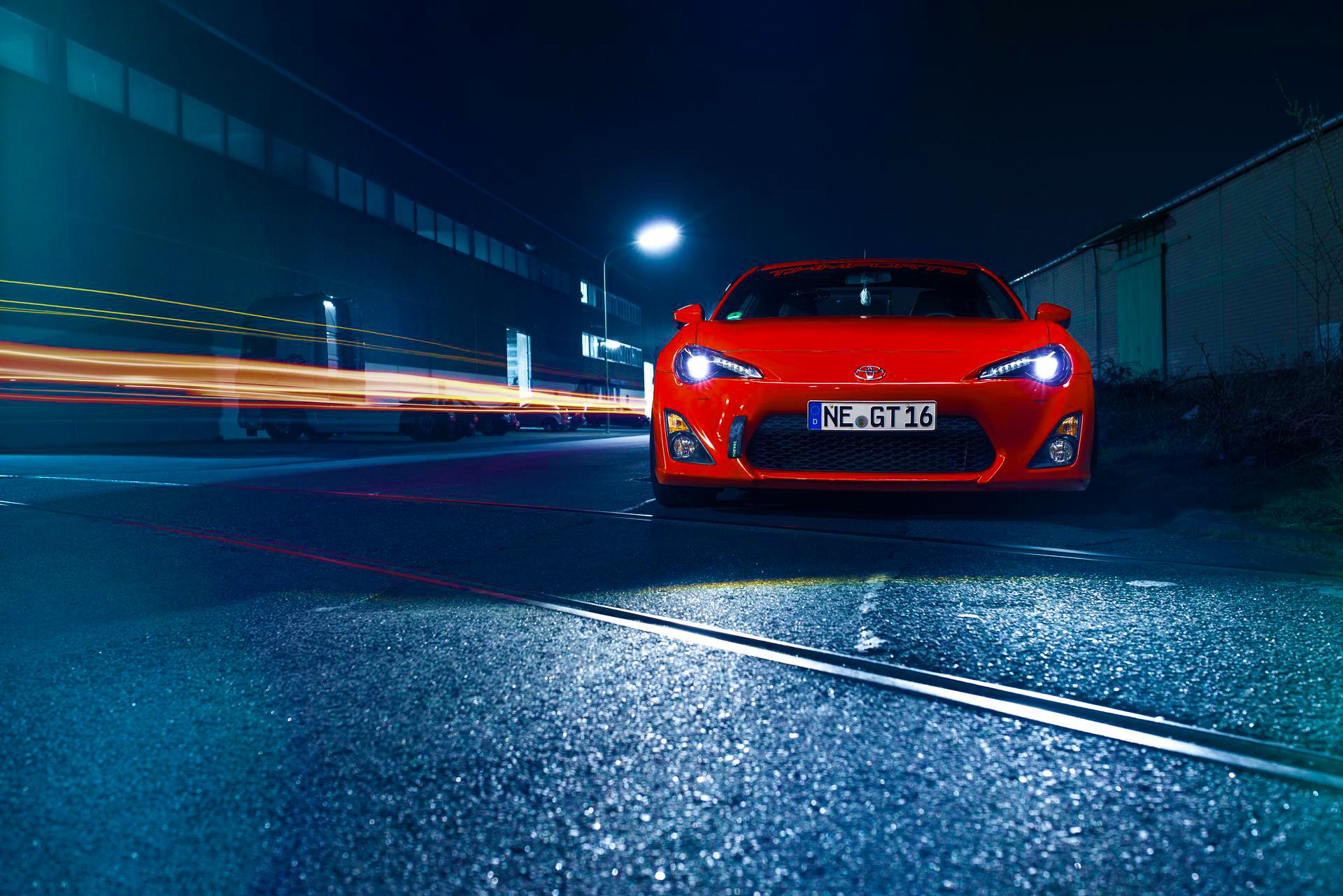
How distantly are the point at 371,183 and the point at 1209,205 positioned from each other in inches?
1137

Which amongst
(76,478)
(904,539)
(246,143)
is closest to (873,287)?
(904,539)

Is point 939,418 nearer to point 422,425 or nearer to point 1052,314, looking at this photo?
point 1052,314

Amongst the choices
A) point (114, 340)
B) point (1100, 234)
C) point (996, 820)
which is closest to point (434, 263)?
point (114, 340)

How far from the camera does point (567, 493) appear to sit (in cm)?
793

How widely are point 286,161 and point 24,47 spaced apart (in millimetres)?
9590

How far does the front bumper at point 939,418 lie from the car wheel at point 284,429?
19.7m

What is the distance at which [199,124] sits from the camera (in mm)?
27828

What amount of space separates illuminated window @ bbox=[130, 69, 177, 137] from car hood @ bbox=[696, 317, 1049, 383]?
2634 cm

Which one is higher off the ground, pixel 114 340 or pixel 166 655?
pixel 114 340

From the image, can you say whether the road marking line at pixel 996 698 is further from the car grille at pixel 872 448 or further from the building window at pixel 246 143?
the building window at pixel 246 143

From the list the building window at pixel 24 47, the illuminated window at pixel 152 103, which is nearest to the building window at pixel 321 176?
the illuminated window at pixel 152 103

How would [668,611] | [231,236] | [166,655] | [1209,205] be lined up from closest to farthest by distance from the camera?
[166,655] → [668,611] → [1209,205] → [231,236]

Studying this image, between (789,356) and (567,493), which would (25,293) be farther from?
(789,356)

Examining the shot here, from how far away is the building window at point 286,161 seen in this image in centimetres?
3102
